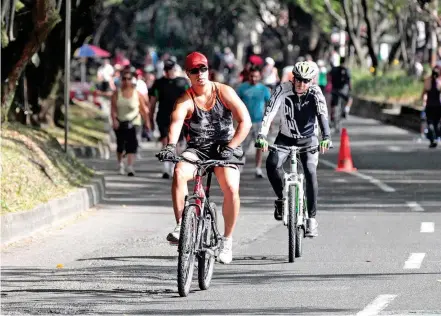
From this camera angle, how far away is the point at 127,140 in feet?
76.0

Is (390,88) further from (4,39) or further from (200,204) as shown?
(200,204)

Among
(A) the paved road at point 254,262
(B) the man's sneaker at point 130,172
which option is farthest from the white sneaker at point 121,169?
(A) the paved road at point 254,262

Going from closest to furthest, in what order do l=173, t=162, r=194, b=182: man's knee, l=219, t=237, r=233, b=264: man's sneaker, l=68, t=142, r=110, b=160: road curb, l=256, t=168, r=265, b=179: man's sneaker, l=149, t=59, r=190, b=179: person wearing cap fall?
l=173, t=162, r=194, b=182: man's knee → l=219, t=237, r=233, b=264: man's sneaker → l=256, t=168, r=265, b=179: man's sneaker → l=149, t=59, r=190, b=179: person wearing cap → l=68, t=142, r=110, b=160: road curb

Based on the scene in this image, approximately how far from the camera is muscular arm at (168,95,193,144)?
1148 centimetres

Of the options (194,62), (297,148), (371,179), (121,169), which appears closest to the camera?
(194,62)

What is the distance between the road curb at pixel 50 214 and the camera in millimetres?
14648

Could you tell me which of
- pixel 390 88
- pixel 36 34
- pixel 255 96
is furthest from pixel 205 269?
pixel 390 88

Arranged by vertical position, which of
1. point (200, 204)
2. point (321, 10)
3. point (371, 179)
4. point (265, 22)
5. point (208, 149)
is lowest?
point (371, 179)

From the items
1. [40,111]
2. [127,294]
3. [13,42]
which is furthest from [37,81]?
[127,294]

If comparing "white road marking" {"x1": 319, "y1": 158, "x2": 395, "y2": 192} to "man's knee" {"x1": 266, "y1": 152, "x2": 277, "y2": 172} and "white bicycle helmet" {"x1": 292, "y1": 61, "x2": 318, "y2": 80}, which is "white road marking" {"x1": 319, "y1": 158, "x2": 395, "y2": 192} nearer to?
"man's knee" {"x1": 266, "y1": 152, "x2": 277, "y2": 172}

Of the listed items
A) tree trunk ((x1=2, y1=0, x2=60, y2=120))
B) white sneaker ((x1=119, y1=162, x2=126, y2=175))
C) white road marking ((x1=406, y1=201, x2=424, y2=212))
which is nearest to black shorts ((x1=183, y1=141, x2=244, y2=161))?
white road marking ((x1=406, y1=201, x2=424, y2=212))

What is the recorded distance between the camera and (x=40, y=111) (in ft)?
98.0

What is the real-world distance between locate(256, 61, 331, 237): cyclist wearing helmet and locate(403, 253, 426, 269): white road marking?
3.19ft

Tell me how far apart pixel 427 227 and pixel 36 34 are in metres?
6.53
